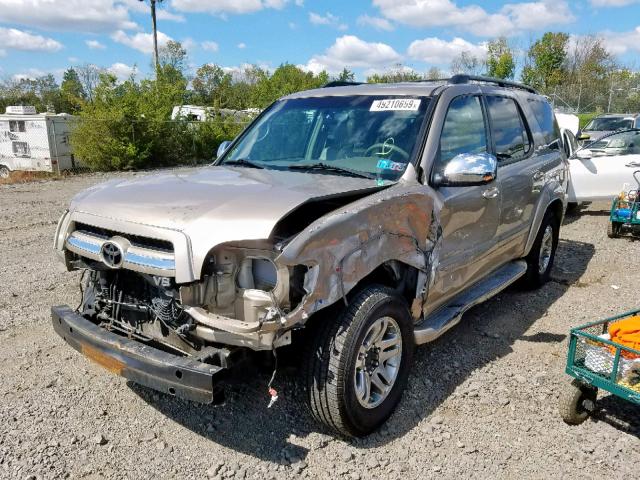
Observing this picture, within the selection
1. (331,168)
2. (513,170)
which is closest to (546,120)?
(513,170)

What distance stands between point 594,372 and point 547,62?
45472 millimetres

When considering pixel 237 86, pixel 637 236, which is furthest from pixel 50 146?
pixel 237 86

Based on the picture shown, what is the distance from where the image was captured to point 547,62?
42.9m

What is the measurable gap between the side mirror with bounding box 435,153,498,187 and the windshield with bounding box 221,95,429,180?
0.31m

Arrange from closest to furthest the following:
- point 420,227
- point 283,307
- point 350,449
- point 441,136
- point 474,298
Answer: point 283,307
point 350,449
point 420,227
point 441,136
point 474,298

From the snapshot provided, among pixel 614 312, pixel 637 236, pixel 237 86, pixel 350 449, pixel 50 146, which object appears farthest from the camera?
pixel 237 86

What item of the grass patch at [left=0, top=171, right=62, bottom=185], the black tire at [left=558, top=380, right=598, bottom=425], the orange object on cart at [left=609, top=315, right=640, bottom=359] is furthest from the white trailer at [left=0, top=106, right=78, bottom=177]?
the orange object on cart at [left=609, top=315, right=640, bottom=359]

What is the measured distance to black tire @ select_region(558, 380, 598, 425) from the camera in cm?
332

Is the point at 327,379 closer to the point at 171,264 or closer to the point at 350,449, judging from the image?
the point at 350,449

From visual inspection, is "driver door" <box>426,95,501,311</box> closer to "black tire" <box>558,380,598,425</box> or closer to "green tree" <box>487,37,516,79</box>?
"black tire" <box>558,380,598,425</box>

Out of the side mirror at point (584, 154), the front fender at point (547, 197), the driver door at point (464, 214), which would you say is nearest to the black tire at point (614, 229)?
the side mirror at point (584, 154)

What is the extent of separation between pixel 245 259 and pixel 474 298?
7.31ft

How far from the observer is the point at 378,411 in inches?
126

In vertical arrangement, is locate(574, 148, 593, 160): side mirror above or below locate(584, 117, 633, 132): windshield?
below
